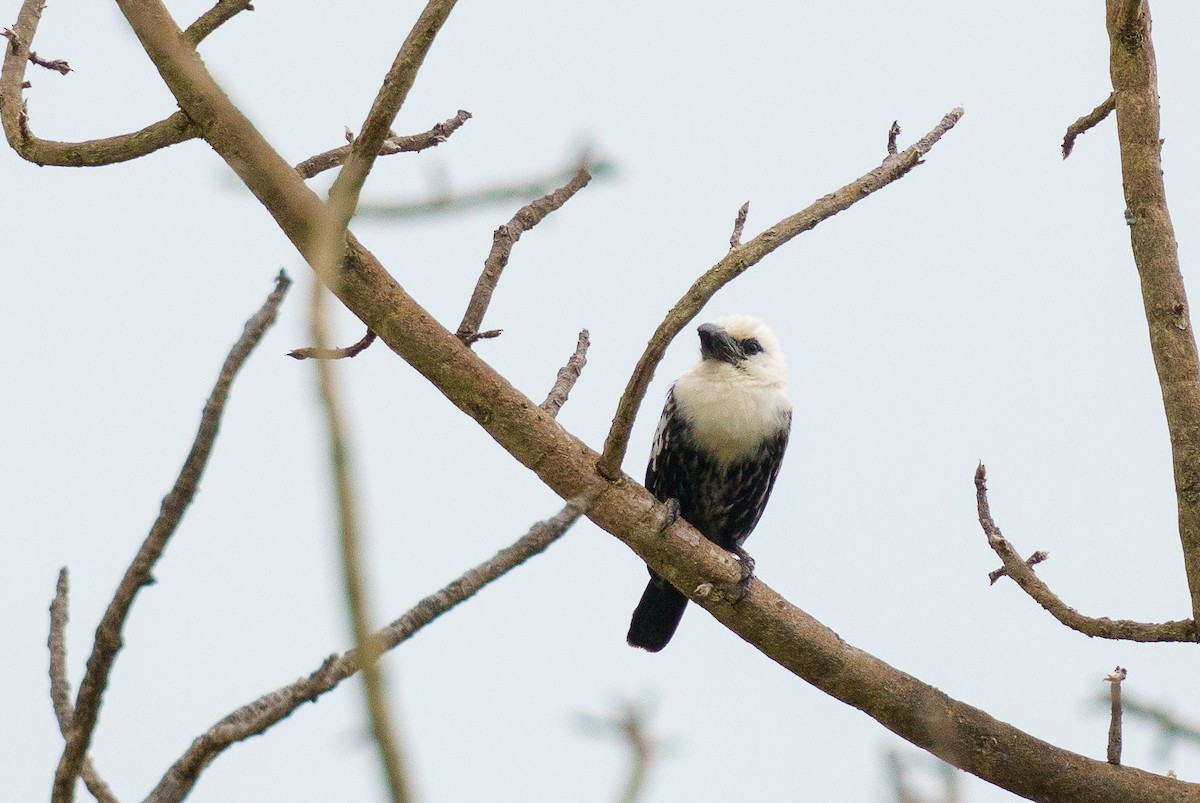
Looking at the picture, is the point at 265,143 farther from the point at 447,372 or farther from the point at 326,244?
the point at 326,244

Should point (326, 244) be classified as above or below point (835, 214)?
below

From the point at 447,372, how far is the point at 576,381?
0.65 meters

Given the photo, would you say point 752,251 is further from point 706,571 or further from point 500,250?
point 706,571

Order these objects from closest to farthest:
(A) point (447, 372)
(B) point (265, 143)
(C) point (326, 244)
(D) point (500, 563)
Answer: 1. (C) point (326, 244)
2. (D) point (500, 563)
3. (B) point (265, 143)
4. (A) point (447, 372)

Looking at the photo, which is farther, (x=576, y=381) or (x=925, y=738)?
(x=576, y=381)

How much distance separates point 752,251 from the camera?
3.71 meters

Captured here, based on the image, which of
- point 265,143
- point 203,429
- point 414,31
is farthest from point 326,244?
point 265,143

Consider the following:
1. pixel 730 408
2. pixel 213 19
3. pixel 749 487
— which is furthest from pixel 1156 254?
pixel 213 19

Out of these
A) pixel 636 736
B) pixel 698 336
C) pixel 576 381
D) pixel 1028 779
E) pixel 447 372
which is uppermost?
pixel 698 336

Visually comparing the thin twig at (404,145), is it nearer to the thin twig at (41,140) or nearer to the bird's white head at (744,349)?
the thin twig at (41,140)

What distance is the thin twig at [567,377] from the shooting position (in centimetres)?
456

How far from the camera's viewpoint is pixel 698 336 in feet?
21.2

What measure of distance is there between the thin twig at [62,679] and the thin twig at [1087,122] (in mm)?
3587

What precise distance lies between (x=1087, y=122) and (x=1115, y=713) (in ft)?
6.55
